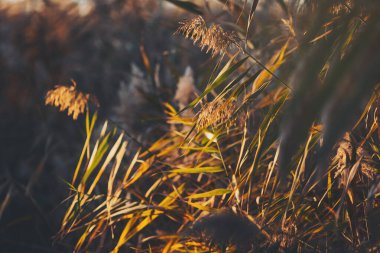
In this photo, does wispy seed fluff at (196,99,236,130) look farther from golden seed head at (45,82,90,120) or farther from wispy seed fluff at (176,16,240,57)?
golden seed head at (45,82,90,120)

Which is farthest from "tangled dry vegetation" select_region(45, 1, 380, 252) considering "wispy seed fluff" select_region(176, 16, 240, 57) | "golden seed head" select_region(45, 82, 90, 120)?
"golden seed head" select_region(45, 82, 90, 120)

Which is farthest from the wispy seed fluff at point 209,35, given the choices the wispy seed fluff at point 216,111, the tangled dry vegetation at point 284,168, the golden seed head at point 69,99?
the golden seed head at point 69,99

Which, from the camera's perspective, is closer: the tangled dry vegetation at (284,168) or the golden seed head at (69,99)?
the tangled dry vegetation at (284,168)

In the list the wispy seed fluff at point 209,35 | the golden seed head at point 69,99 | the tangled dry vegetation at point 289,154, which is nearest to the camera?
the tangled dry vegetation at point 289,154

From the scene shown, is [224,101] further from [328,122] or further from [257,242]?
[328,122]

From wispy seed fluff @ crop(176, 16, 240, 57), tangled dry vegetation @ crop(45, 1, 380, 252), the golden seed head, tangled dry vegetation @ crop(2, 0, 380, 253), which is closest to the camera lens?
tangled dry vegetation @ crop(2, 0, 380, 253)

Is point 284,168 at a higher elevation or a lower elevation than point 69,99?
higher

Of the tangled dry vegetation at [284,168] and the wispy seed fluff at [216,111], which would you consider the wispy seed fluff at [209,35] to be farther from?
the wispy seed fluff at [216,111]

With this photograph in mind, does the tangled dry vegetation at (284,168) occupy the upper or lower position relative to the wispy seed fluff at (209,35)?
lower

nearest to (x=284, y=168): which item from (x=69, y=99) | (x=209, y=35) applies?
(x=209, y=35)

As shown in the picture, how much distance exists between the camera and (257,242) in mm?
1546

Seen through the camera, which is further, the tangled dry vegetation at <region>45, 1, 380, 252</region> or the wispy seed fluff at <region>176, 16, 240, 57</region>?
the wispy seed fluff at <region>176, 16, 240, 57</region>

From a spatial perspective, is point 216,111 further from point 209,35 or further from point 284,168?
point 284,168

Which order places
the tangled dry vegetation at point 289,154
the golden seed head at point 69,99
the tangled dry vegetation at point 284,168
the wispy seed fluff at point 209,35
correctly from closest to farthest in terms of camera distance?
the tangled dry vegetation at point 289,154
the tangled dry vegetation at point 284,168
the wispy seed fluff at point 209,35
the golden seed head at point 69,99
